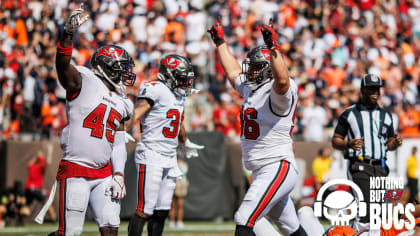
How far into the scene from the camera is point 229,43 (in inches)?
696

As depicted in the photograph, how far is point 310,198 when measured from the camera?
529 inches

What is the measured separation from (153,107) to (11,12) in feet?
35.4

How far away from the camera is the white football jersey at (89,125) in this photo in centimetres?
570

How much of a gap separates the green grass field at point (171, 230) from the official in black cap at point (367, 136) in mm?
4065

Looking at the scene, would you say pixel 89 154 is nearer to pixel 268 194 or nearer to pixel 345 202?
pixel 268 194

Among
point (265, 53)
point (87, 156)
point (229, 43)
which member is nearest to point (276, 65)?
point (265, 53)

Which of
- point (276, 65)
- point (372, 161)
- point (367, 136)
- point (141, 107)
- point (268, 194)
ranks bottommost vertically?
point (268, 194)

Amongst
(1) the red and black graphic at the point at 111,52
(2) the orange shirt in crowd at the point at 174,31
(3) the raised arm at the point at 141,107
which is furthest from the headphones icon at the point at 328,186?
(2) the orange shirt in crowd at the point at 174,31

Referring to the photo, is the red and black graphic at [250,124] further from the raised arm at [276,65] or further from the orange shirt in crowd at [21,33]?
the orange shirt in crowd at [21,33]

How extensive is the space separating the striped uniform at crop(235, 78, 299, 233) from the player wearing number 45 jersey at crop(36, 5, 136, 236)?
1.08 m

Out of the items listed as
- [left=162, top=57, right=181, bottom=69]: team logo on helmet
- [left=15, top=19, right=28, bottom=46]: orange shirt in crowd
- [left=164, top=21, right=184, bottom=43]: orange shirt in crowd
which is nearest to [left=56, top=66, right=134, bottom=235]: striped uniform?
[left=162, top=57, right=181, bottom=69]: team logo on helmet

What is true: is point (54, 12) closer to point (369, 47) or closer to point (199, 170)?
point (199, 170)

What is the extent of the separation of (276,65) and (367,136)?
2.42 meters

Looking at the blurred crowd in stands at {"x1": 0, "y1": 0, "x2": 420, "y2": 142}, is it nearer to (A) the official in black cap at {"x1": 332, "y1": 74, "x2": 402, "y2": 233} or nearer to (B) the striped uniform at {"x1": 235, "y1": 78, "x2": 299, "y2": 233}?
(A) the official in black cap at {"x1": 332, "y1": 74, "x2": 402, "y2": 233}
